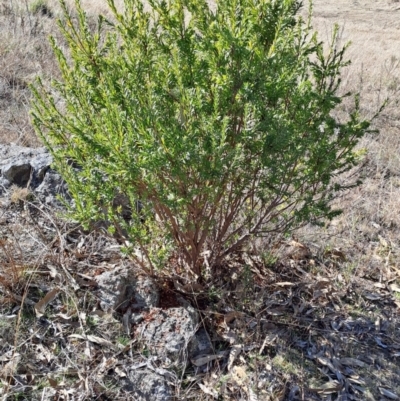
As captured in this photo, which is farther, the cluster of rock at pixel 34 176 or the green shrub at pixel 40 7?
the green shrub at pixel 40 7

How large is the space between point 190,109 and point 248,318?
4.60 feet

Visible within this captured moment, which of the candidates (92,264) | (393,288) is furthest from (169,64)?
(393,288)

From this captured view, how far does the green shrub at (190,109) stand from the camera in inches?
88.0

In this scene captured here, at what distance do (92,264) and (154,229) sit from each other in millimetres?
529

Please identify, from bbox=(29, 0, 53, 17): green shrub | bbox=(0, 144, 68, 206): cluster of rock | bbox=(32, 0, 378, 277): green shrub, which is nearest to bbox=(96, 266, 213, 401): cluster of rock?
bbox=(32, 0, 378, 277): green shrub

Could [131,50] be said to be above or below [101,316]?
above

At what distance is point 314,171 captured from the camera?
9.30 ft

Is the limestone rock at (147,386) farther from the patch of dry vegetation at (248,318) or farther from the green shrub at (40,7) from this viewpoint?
the green shrub at (40,7)

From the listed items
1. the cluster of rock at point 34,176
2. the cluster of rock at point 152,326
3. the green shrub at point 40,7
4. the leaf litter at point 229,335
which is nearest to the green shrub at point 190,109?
the cluster of rock at point 152,326

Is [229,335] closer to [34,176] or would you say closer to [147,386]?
[147,386]

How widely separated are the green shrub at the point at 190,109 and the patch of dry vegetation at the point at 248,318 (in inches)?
23.2

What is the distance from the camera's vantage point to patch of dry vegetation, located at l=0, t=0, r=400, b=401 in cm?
271


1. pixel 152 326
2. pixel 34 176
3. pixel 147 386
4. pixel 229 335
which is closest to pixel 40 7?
pixel 34 176

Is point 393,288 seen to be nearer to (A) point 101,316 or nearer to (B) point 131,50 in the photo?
(A) point 101,316
